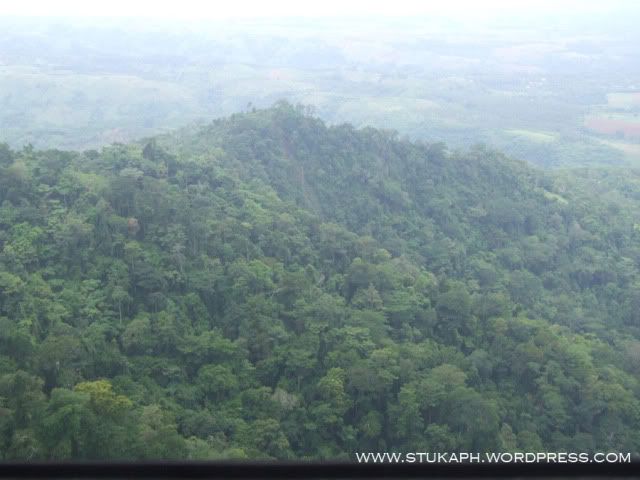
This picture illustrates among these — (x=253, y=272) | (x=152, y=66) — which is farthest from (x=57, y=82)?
(x=253, y=272)

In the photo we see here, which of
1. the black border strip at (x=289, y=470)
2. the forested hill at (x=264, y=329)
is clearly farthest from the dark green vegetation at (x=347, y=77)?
the black border strip at (x=289, y=470)

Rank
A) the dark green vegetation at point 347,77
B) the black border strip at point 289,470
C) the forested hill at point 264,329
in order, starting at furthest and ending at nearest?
the dark green vegetation at point 347,77 → the forested hill at point 264,329 → the black border strip at point 289,470

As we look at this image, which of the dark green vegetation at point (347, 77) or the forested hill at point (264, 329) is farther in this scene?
the dark green vegetation at point (347, 77)

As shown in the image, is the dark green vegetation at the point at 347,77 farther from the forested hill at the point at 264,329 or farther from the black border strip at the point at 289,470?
the black border strip at the point at 289,470

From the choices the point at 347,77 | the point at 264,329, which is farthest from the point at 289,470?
the point at 347,77

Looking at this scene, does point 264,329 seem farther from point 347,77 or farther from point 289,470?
point 347,77

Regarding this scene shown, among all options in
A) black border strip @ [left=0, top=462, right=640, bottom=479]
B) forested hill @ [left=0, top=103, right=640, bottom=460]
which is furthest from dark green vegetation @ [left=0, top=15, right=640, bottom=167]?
black border strip @ [left=0, top=462, right=640, bottom=479]

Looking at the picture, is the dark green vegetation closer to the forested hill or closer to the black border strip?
the forested hill

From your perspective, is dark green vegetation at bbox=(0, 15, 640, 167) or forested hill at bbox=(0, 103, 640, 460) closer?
forested hill at bbox=(0, 103, 640, 460)
